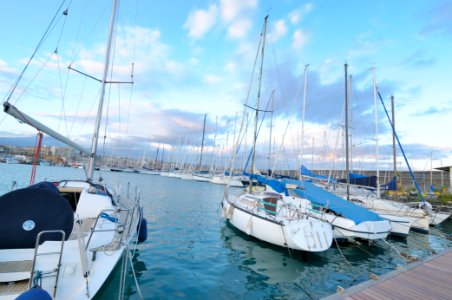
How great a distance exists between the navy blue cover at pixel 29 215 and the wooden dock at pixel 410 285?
17.3 ft

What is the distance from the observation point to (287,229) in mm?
8156

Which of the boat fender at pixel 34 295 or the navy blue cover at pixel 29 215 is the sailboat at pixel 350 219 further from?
the boat fender at pixel 34 295

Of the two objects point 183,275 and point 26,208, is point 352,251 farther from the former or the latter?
point 26,208

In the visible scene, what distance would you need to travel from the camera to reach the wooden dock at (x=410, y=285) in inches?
184

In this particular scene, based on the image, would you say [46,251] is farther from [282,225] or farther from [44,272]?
[282,225]

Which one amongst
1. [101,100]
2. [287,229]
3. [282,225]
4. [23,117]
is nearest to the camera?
[23,117]

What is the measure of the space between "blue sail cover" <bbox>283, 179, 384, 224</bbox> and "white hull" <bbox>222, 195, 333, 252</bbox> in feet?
7.26

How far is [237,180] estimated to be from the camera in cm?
5372

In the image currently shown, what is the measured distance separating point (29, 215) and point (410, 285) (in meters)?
8.17

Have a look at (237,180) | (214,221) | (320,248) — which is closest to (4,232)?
(320,248)

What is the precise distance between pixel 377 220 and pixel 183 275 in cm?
892

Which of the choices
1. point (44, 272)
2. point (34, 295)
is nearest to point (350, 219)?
point (44, 272)

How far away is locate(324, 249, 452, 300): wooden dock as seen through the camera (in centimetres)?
468

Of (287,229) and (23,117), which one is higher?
(23,117)
